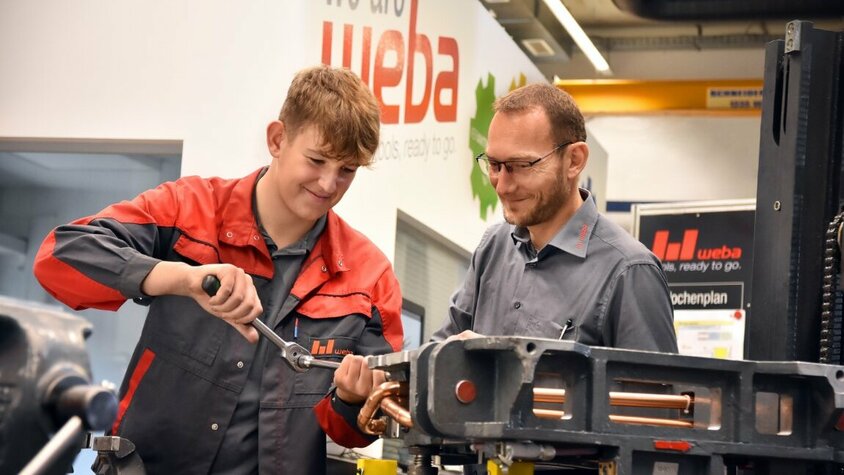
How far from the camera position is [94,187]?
521 cm

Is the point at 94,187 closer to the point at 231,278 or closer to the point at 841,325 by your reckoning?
the point at 231,278

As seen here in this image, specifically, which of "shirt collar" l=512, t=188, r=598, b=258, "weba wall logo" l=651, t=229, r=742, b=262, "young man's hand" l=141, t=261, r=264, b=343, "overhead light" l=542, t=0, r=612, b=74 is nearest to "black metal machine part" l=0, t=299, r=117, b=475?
"young man's hand" l=141, t=261, r=264, b=343

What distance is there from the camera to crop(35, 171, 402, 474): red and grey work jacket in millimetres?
2254

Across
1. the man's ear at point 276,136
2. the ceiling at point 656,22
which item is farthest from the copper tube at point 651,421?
the ceiling at point 656,22

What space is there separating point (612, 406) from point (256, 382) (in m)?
0.92

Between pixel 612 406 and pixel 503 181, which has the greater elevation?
pixel 503 181

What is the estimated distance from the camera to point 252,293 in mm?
2078

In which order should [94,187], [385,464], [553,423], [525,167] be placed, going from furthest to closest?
[94,187], [525,167], [385,464], [553,423]

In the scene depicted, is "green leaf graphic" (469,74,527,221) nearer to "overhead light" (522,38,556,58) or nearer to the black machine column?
"overhead light" (522,38,556,58)

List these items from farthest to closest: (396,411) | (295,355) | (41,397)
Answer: (295,355) → (396,411) → (41,397)

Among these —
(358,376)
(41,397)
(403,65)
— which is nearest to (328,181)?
(358,376)

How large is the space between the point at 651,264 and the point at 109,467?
114 cm

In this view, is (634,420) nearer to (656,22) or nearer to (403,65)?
(403,65)

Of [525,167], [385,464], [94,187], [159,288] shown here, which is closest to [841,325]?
[525,167]
